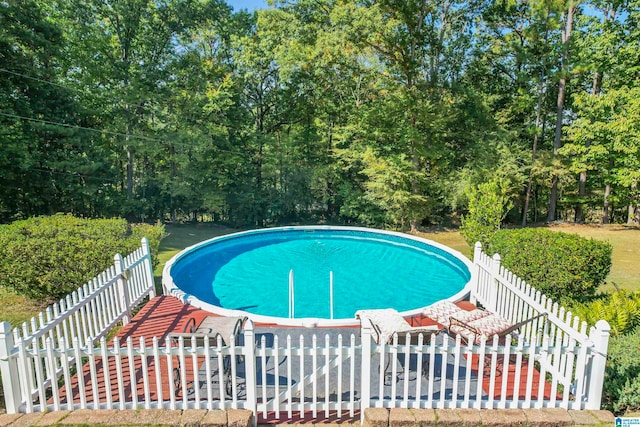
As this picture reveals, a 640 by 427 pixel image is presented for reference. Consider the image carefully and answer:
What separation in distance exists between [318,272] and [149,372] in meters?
6.64

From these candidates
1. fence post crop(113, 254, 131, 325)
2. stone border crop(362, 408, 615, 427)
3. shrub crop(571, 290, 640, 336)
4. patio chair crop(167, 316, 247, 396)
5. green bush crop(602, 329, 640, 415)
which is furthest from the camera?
fence post crop(113, 254, 131, 325)

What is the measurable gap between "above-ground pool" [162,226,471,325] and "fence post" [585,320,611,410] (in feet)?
11.8

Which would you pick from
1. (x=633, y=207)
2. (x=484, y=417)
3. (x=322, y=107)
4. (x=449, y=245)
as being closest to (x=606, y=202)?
(x=633, y=207)

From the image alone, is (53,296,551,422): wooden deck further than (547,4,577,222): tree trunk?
No

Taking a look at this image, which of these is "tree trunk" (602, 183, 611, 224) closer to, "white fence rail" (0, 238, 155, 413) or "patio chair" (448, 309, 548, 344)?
"patio chair" (448, 309, 548, 344)

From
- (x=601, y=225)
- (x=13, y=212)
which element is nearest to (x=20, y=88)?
(x=13, y=212)

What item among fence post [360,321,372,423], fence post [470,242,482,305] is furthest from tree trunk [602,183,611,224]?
fence post [360,321,372,423]

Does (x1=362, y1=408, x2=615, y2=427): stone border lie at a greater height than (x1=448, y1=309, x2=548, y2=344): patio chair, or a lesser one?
lesser

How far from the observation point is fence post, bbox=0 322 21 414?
12.1ft

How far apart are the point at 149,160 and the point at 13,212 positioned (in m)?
7.94

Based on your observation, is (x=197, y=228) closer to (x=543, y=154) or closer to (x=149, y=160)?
(x=149, y=160)

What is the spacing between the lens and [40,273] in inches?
291

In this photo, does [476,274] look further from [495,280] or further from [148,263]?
[148,263]

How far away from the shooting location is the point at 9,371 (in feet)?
12.3
